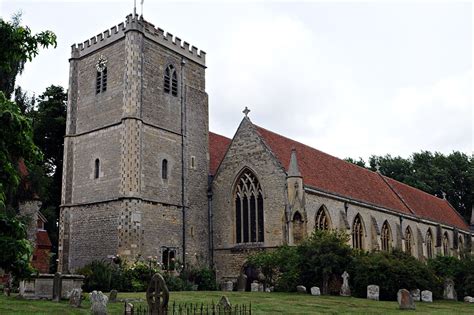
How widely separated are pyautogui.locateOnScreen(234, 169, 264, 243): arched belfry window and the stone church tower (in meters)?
2.16

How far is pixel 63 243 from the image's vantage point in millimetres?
29031

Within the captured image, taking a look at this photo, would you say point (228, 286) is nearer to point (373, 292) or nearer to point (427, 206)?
point (373, 292)

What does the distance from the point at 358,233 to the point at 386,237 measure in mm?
4008

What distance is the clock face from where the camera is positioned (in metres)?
30.1

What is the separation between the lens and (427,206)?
46406 millimetres

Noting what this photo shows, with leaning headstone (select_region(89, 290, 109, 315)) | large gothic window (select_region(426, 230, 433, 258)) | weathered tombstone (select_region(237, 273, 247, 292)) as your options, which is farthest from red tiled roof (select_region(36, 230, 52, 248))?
Answer: large gothic window (select_region(426, 230, 433, 258))

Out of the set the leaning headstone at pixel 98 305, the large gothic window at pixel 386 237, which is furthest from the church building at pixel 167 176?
the leaning headstone at pixel 98 305

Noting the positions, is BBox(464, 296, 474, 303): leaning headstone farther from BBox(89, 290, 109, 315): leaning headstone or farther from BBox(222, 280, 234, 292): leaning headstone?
BBox(89, 290, 109, 315): leaning headstone

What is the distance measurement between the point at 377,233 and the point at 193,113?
13703mm

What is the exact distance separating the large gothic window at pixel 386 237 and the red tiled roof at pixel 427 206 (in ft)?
21.1

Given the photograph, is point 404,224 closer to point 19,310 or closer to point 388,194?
point 388,194

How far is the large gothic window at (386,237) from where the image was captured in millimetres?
35438

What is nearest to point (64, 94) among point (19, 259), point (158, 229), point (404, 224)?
point (158, 229)

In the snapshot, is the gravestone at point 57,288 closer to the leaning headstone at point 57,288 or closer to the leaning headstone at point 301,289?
the leaning headstone at point 57,288
